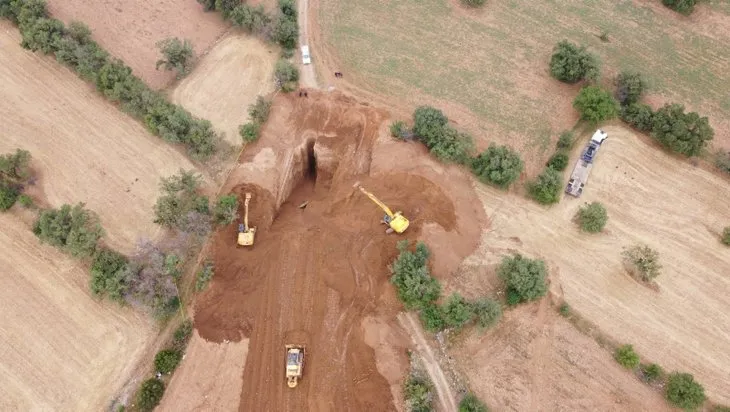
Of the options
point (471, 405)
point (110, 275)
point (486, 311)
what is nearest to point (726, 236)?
point (486, 311)

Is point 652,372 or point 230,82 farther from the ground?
point 230,82

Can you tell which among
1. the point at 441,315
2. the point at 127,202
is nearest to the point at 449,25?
the point at 441,315

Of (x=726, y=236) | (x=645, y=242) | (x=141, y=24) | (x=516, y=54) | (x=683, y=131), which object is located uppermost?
(x=516, y=54)

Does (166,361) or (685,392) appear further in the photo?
(166,361)

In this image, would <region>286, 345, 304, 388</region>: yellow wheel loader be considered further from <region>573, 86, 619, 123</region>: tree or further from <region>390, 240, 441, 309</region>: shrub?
<region>573, 86, 619, 123</region>: tree

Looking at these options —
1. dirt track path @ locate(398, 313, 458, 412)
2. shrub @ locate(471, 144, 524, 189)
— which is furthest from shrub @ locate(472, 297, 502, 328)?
shrub @ locate(471, 144, 524, 189)

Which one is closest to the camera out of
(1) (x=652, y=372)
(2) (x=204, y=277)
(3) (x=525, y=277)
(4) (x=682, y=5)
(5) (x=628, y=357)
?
(1) (x=652, y=372)

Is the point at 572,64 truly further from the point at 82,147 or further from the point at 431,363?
the point at 82,147
